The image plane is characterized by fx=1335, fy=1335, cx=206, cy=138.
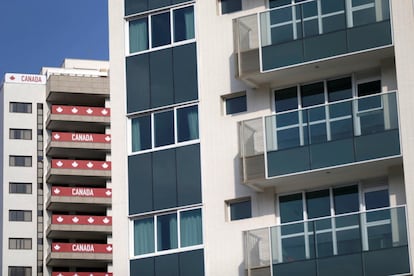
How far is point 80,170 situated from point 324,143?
80.2 m

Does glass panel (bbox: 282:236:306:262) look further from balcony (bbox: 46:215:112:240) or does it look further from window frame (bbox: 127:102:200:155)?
balcony (bbox: 46:215:112:240)

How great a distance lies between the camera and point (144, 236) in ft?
120

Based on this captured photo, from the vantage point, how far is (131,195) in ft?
121

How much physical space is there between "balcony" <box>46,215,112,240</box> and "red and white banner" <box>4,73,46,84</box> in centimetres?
1356

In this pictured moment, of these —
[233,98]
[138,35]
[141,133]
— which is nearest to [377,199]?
[233,98]

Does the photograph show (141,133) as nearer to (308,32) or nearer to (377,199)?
(308,32)

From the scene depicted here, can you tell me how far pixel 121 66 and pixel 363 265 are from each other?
10169 millimetres

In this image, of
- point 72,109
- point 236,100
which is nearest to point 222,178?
point 236,100

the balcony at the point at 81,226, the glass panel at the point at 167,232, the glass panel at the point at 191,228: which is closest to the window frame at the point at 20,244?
the balcony at the point at 81,226

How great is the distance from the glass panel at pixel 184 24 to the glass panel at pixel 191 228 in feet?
16.7

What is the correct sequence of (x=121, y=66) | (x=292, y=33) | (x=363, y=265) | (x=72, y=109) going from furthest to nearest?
1. (x=72, y=109)
2. (x=121, y=66)
3. (x=292, y=33)
4. (x=363, y=265)

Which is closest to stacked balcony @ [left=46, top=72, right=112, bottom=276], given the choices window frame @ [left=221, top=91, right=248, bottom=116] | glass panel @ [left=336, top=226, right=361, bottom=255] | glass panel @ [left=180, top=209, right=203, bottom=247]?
window frame @ [left=221, top=91, right=248, bottom=116]

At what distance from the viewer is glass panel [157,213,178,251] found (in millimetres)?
35875

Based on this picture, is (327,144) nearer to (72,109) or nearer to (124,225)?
(124,225)
